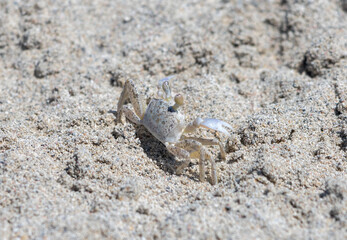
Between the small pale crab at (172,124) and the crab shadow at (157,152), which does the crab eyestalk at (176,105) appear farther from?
the crab shadow at (157,152)

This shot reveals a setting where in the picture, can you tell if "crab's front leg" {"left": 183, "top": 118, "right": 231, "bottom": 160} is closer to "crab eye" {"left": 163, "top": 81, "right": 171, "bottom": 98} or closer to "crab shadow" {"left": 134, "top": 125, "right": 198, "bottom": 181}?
"crab shadow" {"left": 134, "top": 125, "right": 198, "bottom": 181}

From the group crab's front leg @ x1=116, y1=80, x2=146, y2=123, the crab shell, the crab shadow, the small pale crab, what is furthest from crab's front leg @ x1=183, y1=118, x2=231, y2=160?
crab's front leg @ x1=116, y1=80, x2=146, y2=123

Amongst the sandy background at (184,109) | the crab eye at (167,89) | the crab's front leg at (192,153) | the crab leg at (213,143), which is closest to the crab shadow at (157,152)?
the sandy background at (184,109)

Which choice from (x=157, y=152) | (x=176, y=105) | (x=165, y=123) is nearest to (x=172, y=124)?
(x=165, y=123)

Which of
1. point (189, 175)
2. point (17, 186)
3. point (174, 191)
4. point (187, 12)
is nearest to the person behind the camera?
point (17, 186)

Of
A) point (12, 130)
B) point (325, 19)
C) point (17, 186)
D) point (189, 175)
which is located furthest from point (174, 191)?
point (325, 19)

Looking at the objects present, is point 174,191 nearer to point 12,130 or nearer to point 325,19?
point 12,130
